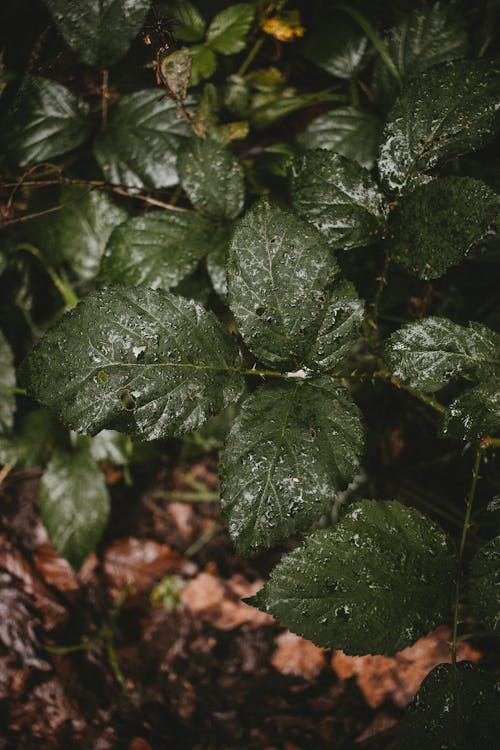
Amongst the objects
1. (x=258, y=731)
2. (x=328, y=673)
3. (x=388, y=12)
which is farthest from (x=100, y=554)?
(x=388, y=12)

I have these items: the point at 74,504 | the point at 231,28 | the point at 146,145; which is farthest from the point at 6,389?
the point at 231,28

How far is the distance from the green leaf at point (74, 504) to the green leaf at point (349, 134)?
1.27 m

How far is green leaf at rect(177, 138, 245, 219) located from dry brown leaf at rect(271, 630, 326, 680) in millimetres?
1539

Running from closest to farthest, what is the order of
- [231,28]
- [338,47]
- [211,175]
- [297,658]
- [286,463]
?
[286,463]
[211,175]
[231,28]
[338,47]
[297,658]

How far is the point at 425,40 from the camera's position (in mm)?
1283

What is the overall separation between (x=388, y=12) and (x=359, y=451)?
136 cm

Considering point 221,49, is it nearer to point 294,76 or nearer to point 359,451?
point 294,76

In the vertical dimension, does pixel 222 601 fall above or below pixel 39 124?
below

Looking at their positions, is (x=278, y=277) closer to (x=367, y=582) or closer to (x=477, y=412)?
(x=477, y=412)

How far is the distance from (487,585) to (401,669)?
943mm

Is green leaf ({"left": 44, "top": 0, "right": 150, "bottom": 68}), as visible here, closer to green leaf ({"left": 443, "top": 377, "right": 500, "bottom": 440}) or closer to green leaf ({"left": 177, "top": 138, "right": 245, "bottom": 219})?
green leaf ({"left": 177, "top": 138, "right": 245, "bottom": 219})

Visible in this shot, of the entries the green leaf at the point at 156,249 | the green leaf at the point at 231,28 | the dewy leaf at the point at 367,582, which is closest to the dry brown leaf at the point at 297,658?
the dewy leaf at the point at 367,582

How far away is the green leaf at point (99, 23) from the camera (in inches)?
46.9

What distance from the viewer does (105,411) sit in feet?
2.97
